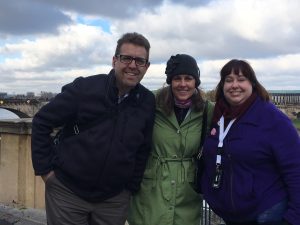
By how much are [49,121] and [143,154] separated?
0.72 m

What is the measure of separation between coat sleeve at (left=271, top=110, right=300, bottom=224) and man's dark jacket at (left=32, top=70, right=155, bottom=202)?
95cm

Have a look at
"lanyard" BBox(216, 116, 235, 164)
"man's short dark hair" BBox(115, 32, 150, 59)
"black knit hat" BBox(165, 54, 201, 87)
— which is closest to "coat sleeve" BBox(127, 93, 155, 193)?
"black knit hat" BBox(165, 54, 201, 87)

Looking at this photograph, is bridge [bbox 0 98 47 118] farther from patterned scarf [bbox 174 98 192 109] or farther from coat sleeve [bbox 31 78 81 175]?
patterned scarf [bbox 174 98 192 109]

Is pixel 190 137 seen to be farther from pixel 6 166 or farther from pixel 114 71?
pixel 6 166

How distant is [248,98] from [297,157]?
19.7 inches

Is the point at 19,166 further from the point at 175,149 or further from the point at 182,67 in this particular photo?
the point at 182,67

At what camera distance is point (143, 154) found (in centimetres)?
325

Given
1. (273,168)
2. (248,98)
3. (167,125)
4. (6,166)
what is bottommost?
(6,166)

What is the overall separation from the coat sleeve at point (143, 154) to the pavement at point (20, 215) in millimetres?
2388

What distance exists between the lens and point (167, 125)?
3285mm

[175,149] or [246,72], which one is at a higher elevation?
[246,72]

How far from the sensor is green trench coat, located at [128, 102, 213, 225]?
127 inches

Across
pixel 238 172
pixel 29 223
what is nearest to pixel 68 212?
pixel 238 172

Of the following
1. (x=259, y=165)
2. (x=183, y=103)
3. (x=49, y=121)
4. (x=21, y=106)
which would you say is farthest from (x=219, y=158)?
(x=21, y=106)
